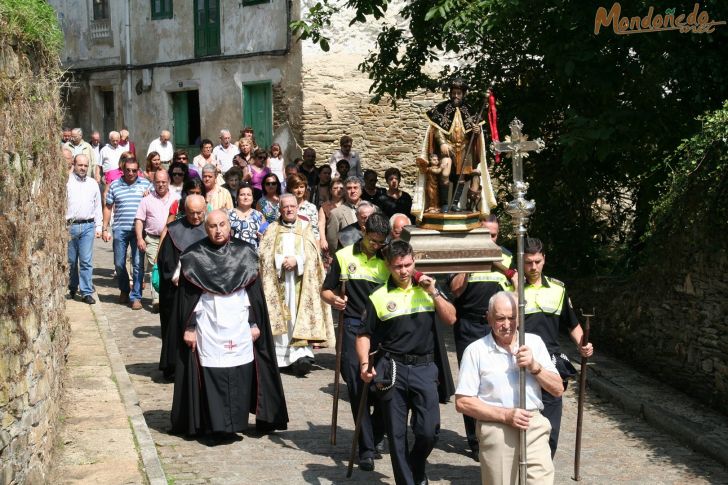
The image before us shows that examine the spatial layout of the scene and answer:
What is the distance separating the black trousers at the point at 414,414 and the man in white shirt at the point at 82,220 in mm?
8087

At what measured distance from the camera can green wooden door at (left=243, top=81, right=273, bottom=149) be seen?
83.5 feet

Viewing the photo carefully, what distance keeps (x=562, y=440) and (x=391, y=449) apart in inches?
100

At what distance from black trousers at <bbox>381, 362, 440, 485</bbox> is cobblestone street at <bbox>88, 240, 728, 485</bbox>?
0.70 meters

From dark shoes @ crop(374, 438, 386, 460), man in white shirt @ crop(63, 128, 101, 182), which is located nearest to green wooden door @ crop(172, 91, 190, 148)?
man in white shirt @ crop(63, 128, 101, 182)

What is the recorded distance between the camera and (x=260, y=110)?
25844 mm

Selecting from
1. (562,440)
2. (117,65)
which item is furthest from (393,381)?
(117,65)

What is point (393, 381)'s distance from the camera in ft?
26.7

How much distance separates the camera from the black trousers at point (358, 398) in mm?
9078

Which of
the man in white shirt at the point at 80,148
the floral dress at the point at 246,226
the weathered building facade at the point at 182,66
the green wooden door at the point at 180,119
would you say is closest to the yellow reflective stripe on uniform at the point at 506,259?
the floral dress at the point at 246,226

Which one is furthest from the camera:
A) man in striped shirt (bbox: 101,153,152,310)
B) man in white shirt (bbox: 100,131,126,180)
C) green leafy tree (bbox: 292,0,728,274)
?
man in white shirt (bbox: 100,131,126,180)

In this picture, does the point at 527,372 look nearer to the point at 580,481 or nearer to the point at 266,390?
the point at 580,481

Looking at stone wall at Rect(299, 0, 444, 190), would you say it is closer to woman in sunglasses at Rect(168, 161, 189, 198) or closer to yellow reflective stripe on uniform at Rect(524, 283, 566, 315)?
woman in sunglasses at Rect(168, 161, 189, 198)

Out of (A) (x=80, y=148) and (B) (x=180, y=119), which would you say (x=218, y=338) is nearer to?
(A) (x=80, y=148)

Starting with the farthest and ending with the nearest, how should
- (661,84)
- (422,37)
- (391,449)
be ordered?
(422,37) < (661,84) < (391,449)
